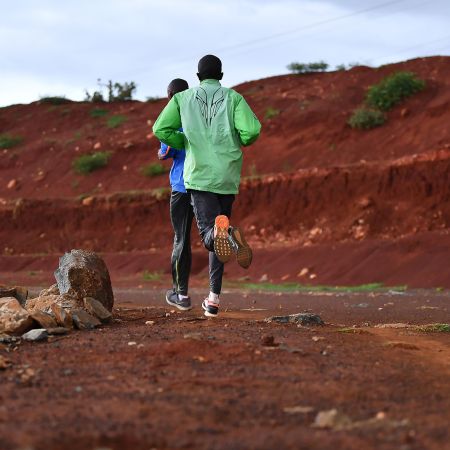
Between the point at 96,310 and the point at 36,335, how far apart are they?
1501 mm

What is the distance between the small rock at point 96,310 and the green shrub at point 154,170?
27.0 m

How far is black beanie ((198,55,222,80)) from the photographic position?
758 centimetres

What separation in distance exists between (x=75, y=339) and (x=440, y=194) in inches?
738

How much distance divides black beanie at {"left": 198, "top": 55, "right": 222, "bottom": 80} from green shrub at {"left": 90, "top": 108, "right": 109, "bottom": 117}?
42328 millimetres

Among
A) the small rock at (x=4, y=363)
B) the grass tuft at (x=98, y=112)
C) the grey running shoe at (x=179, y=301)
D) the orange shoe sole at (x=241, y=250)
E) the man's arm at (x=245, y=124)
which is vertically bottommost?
the grey running shoe at (x=179, y=301)

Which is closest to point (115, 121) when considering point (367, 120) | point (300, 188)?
point (367, 120)

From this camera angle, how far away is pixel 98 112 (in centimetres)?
4994

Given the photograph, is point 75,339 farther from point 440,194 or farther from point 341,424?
point 440,194

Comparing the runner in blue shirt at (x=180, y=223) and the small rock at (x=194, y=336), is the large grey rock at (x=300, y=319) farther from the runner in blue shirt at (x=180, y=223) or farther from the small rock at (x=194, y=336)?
the small rock at (x=194, y=336)

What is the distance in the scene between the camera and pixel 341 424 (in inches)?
143

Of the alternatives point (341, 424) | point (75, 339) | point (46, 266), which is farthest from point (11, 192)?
point (341, 424)

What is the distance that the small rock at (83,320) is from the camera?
22.6ft

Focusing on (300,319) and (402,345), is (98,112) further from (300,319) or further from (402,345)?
(402,345)

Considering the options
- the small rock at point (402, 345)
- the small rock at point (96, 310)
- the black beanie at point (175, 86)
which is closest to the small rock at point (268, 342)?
the small rock at point (402, 345)
